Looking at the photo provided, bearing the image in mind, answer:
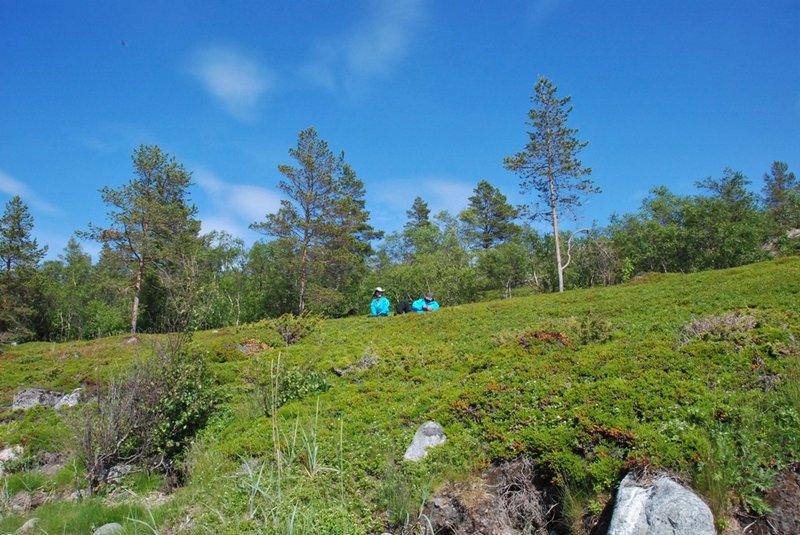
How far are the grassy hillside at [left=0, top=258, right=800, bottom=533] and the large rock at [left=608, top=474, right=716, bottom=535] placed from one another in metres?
0.31

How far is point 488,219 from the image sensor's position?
7475cm

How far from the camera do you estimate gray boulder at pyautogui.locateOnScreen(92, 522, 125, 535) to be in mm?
6469

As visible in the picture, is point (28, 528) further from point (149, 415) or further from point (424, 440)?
point (424, 440)

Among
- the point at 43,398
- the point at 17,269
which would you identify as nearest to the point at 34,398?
the point at 43,398

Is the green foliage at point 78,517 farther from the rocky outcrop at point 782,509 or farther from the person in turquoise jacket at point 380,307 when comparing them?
the person in turquoise jacket at point 380,307

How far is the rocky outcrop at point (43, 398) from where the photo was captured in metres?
15.4

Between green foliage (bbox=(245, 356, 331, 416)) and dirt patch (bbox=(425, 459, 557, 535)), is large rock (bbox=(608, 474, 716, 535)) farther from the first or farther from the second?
green foliage (bbox=(245, 356, 331, 416))

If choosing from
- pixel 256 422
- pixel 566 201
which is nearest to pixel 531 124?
pixel 566 201

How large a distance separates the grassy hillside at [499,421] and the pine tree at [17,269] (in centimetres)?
3900

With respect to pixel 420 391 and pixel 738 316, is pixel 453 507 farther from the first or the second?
pixel 738 316

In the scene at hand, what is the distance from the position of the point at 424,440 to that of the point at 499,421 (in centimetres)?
121

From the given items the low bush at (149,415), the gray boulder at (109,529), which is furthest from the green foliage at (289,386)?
the gray boulder at (109,529)

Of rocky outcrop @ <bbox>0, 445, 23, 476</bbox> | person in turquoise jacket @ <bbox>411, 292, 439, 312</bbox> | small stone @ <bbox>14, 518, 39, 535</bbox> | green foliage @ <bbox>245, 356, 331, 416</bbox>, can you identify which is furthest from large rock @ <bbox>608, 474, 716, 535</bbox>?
Result: person in turquoise jacket @ <bbox>411, 292, 439, 312</bbox>

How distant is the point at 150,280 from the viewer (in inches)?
1828
